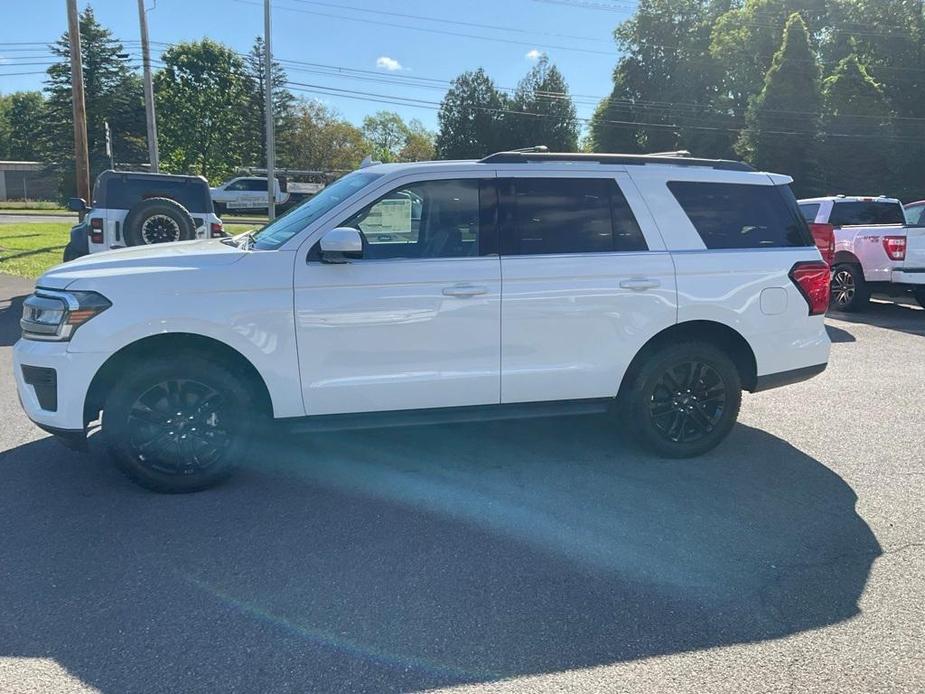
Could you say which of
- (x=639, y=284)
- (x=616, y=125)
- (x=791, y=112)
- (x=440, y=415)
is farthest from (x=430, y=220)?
(x=616, y=125)

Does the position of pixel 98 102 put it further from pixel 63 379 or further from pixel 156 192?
pixel 63 379

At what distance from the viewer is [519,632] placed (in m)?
2.98

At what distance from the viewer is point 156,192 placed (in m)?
10.5

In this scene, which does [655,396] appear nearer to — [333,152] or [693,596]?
[693,596]

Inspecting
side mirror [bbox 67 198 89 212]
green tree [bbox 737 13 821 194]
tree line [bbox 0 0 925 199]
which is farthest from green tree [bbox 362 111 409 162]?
side mirror [bbox 67 198 89 212]

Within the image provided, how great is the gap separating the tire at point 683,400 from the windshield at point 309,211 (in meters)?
2.26

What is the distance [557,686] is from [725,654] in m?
0.73

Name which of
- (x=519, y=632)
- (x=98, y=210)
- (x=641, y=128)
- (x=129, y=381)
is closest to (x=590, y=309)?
(x=519, y=632)

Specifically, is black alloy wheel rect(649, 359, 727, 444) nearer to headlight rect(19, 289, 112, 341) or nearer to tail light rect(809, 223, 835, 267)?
headlight rect(19, 289, 112, 341)

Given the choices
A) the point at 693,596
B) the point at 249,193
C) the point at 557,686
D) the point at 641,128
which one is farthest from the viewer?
the point at 641,128

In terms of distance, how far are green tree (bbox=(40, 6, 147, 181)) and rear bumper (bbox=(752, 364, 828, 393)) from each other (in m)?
50.5

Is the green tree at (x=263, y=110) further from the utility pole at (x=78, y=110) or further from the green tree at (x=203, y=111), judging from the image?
the utility pole at (x=78, y=110)

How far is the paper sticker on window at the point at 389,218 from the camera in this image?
4.49 metres

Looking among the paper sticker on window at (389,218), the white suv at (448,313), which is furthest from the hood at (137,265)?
the paper sticker on window at (389,218)
